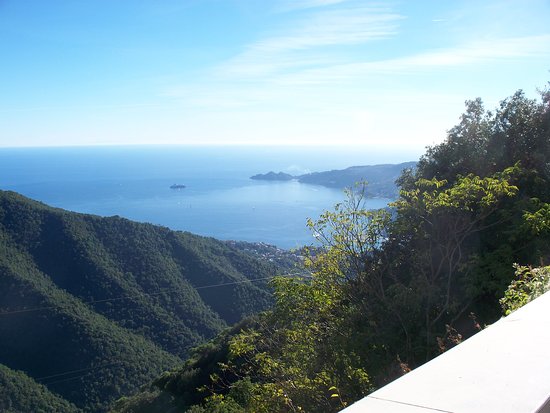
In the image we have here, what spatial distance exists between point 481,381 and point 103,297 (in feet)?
119

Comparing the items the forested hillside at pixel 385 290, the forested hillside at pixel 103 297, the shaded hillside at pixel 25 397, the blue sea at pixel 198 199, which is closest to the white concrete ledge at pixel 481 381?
the forested hillside at pixel 385 290

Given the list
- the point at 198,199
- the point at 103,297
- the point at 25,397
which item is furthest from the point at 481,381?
the point at 198,199

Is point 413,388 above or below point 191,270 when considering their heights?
above

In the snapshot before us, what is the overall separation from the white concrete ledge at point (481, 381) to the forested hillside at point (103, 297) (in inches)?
1077

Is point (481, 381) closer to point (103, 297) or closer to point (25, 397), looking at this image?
point (25, 397)

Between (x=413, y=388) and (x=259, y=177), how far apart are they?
4802 inches

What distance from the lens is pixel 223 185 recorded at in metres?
116

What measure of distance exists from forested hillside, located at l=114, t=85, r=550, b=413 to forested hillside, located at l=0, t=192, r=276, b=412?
2303 centimetres

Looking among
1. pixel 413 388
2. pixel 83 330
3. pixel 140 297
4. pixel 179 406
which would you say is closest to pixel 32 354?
pixel 83 330

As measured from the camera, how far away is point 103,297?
112 ft

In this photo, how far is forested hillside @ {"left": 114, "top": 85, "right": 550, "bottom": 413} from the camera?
489 centimetres

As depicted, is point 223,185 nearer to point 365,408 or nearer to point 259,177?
point 259,177

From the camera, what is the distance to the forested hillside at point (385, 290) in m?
4.89

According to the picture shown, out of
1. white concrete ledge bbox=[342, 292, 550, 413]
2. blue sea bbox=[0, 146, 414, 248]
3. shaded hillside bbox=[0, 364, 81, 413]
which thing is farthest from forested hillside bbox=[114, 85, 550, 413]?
blue sea bbox=[0, 146, 414, 248]
